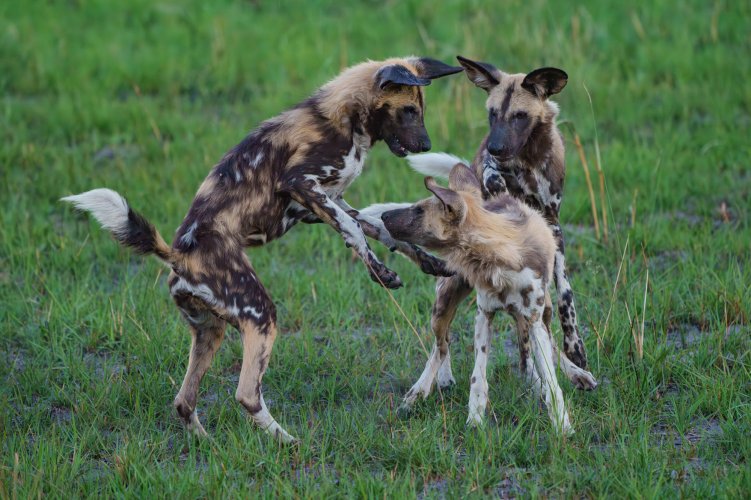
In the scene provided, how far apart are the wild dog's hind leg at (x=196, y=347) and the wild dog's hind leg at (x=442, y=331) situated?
0.90 metres

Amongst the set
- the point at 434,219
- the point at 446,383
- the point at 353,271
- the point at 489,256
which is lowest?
the point at 353,271

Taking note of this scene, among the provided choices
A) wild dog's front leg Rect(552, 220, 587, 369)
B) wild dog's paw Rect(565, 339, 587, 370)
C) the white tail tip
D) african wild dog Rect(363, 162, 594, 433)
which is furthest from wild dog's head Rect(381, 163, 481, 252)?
the white tail tip

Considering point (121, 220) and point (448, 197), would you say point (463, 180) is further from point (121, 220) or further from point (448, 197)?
point (121, 220)

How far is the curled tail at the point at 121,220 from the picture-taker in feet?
14.2

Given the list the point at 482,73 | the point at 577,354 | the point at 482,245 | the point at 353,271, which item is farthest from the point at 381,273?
the point at 353,271

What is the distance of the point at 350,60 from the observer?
31.6ft

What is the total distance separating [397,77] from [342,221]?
672 mm

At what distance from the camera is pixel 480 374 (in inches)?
186

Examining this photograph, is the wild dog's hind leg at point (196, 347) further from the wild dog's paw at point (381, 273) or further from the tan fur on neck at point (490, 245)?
the tan fur on neck at point (490, 245)

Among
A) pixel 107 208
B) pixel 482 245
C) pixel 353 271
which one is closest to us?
pixel 107 208

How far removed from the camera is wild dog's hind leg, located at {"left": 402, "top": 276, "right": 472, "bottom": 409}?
197 inches

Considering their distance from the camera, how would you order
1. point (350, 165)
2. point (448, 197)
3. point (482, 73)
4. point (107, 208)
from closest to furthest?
1. point (107, 208)
2. point (448, 197)
3. point (350, 165)
4. point (482, 73)

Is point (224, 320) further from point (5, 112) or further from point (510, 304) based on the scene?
point (5, 112)

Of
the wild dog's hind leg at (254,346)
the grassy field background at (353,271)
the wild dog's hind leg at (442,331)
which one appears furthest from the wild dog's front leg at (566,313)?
the wild dog's hind leg at (254,346)
